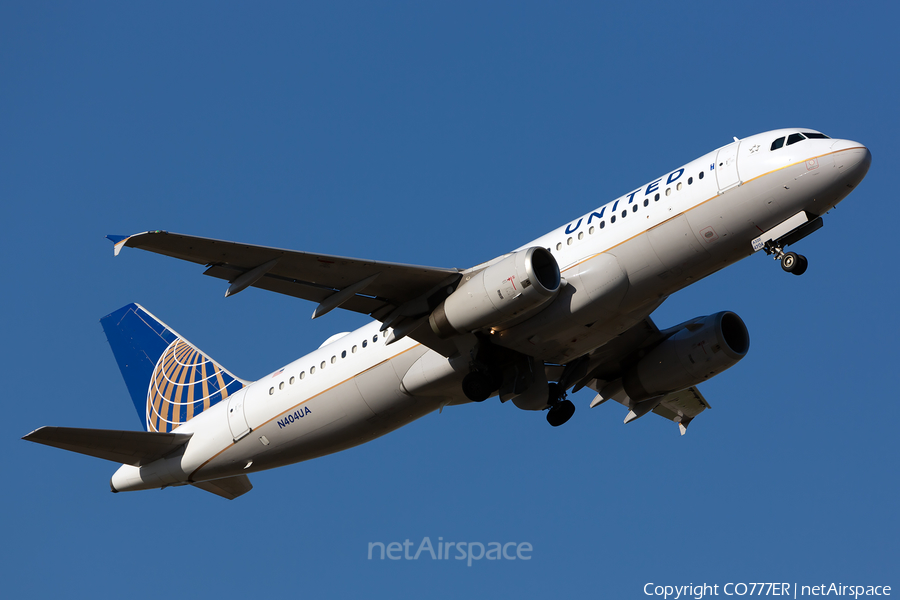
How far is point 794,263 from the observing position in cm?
2080

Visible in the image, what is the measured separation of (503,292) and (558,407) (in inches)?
258

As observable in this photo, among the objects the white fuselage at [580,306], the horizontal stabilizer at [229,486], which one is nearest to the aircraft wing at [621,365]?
the white fuselage at [580,306]

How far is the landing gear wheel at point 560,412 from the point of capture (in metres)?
26.4

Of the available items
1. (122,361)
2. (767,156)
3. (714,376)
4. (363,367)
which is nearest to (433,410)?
(363,367)

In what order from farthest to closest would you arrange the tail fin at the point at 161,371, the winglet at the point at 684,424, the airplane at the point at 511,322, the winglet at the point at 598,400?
1. the winglet at the point at 684,424
2. the tail fin at the point at 161,371
3. the winglet at the point at 598,400
4. the airplane at the point at 511,322

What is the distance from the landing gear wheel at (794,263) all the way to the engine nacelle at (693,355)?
5.13 metres

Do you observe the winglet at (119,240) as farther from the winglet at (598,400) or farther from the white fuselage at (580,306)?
the winglet at (598,400)

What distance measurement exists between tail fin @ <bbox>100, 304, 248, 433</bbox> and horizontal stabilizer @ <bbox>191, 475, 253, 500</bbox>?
219 cm

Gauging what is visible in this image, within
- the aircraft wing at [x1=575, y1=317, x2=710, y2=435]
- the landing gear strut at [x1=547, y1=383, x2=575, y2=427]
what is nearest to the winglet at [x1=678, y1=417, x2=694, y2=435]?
the aircraft wing at [x1=575, y1=317, x2=710, y2=435]

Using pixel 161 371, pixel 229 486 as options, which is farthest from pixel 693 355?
pixel 161 371

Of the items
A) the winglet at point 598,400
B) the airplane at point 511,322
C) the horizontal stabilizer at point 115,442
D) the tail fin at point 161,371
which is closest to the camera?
the airplane at point 511,322

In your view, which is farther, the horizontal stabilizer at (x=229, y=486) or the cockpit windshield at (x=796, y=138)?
the horizontal stabilizer at (x=229, y=486)

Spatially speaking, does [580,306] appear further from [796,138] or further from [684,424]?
[684,424]

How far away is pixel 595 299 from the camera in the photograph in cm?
2139
